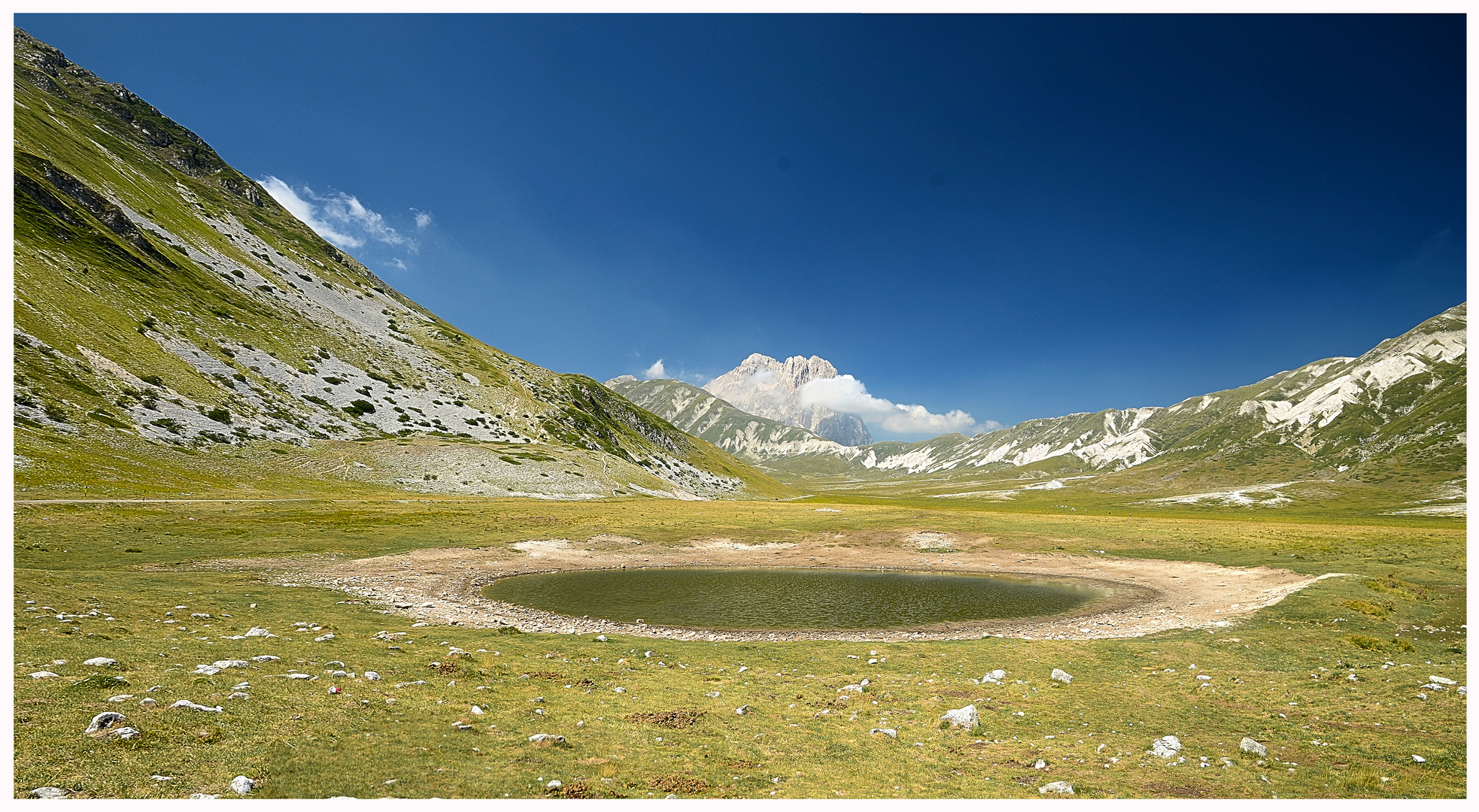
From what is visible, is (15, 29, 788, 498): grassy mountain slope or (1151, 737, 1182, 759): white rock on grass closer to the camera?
(1151, 737, 1182, 759): white rock on grass

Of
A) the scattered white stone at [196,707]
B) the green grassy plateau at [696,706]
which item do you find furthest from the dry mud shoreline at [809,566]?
the scattered white stone at [196,707]

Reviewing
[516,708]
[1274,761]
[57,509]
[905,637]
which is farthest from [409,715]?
[57,509]

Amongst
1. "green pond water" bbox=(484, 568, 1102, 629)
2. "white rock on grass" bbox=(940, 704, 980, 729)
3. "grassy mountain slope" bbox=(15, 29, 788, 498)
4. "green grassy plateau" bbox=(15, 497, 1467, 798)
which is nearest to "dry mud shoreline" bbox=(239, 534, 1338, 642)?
"green pond water" bbox=(484, 568, 1102, 629)

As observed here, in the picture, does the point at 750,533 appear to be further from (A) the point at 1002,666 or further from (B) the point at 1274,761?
(B) the point at 1274,761

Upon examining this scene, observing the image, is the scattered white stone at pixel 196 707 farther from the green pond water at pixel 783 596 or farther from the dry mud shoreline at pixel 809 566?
the green pond water at pixel 783 596

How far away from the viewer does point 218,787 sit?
8.98 m

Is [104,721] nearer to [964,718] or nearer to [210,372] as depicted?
[964,718]

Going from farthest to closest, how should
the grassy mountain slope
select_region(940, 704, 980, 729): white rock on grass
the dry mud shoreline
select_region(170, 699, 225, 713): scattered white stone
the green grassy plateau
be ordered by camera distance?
the grassy mountain slope, the dry mud shoreline, select_region(940, 704, 980, 729): white rock on grass, select_region(170, 699, 225, 713): scattered white stone, the green grassy plateau

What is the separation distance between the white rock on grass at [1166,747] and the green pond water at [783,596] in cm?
1942

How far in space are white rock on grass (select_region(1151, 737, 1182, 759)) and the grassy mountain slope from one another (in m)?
88.8

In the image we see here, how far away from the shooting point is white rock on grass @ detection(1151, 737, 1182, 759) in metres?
12.7

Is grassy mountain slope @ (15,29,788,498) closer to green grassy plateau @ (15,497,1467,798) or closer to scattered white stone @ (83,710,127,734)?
green grassy plateau @ (15,497,1467,798)

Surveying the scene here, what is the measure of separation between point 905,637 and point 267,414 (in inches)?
5122

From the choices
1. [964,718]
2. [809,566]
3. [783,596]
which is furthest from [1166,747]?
[809,566]
